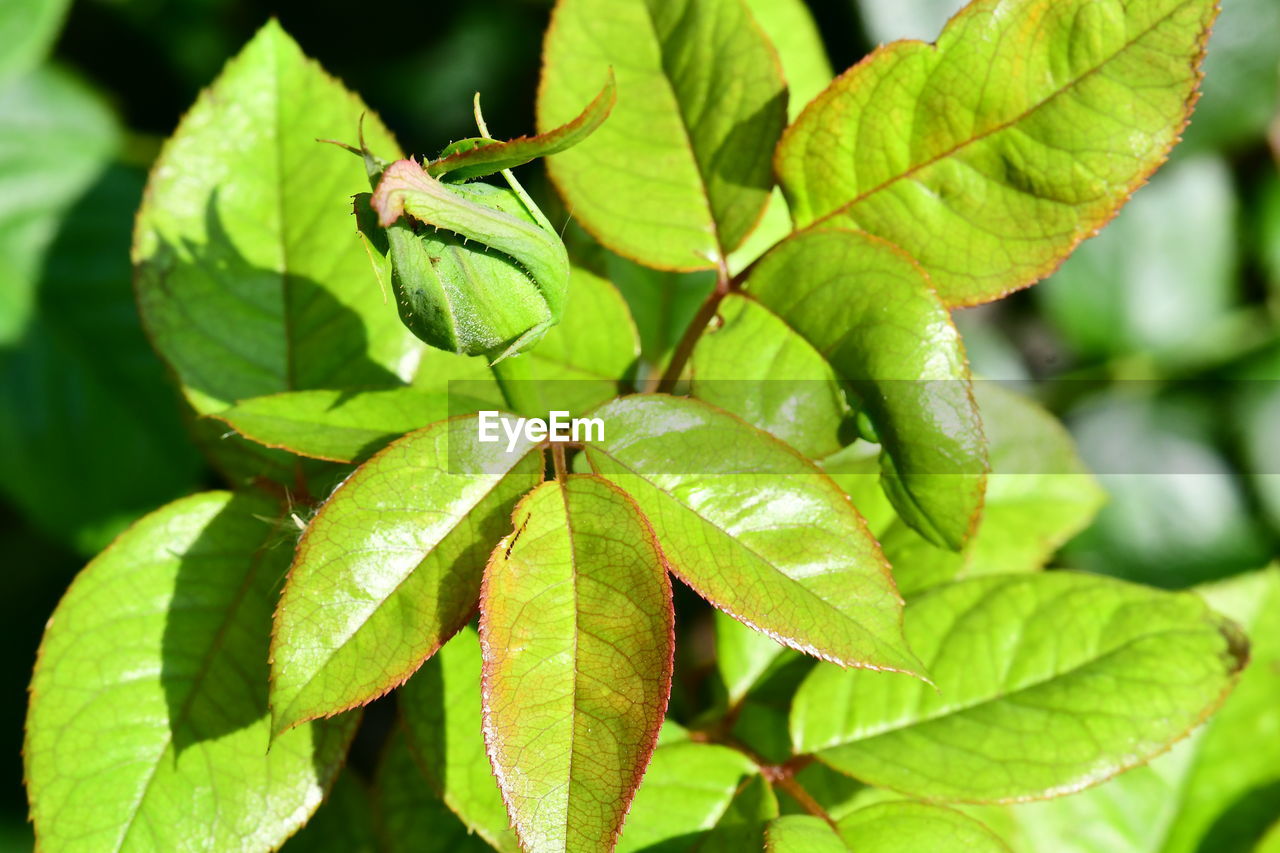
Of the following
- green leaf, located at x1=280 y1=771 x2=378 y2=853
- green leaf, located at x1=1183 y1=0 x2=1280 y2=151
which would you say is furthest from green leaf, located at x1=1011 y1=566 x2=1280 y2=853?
green leaf, located at x1=1183 y1=0 x2=1280 y2=151

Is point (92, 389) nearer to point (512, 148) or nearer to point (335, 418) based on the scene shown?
point (335, 418)

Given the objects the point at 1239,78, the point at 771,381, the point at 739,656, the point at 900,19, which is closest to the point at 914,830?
the point at 739,656

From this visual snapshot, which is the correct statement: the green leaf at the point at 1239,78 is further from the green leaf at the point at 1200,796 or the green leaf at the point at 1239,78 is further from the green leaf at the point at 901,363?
the green leaf at the point at 901,363

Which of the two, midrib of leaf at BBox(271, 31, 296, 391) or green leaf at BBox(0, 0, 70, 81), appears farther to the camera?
green leaf at BBox(0, 0, 70, 81)

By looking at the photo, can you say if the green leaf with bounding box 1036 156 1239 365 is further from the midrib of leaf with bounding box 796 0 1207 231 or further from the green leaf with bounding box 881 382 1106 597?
the midrib of leaf with bounding box 796 0 1207 231

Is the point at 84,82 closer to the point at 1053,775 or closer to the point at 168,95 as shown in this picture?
the point at 168,95

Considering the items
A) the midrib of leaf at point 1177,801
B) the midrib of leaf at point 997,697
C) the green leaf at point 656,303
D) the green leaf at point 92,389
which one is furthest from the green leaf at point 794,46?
the green leaf at point 92,389
